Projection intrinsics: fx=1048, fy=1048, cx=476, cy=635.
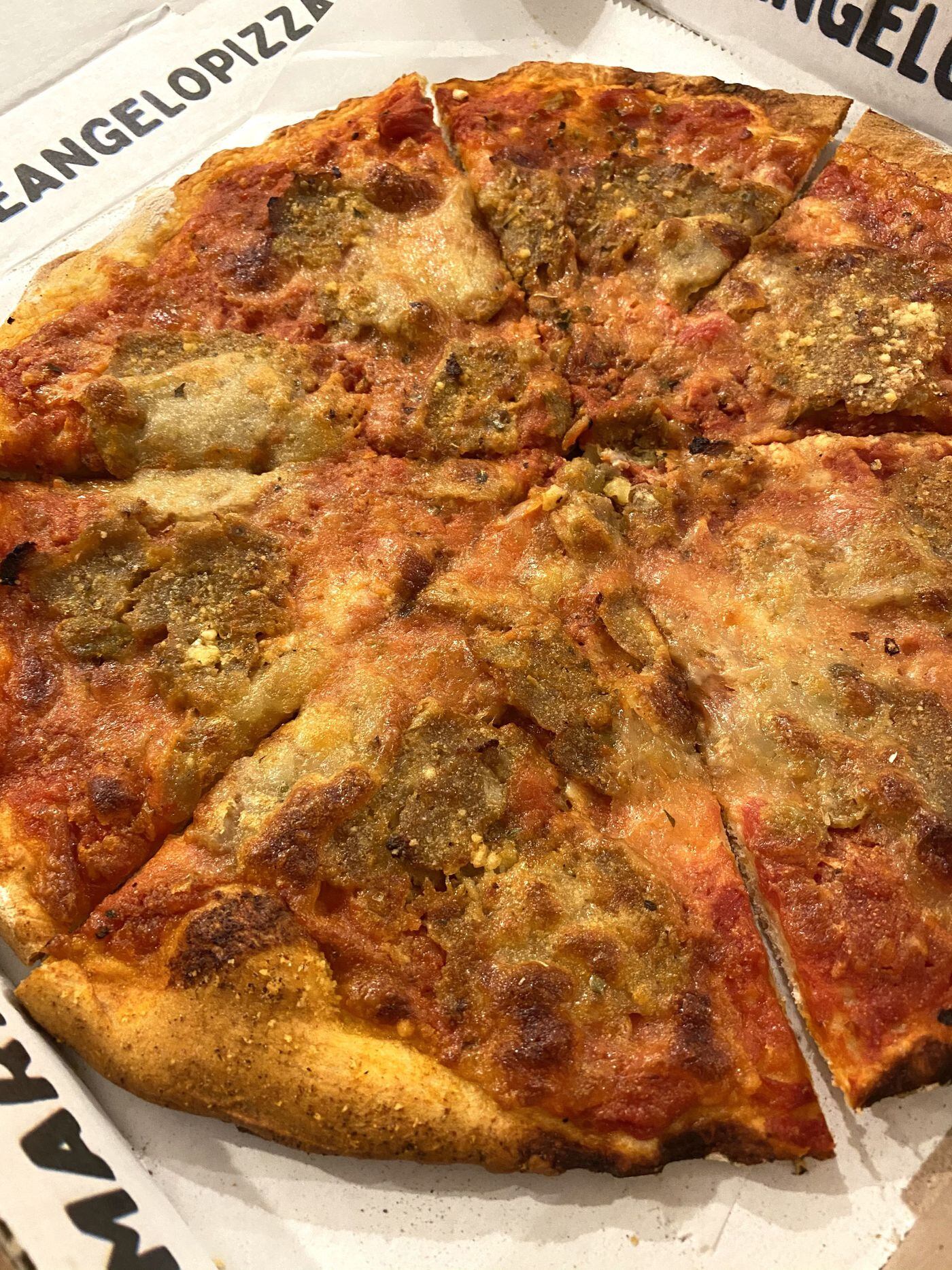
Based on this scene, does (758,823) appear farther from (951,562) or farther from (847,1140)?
(951,562)

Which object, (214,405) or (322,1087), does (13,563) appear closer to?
(214,405)

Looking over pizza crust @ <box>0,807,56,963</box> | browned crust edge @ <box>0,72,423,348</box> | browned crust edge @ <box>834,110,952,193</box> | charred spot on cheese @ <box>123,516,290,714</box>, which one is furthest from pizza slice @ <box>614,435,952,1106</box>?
browned crust edge @ <box>0,72,423,348</box>

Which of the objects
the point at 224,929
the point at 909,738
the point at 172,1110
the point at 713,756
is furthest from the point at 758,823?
the point at 172,1110

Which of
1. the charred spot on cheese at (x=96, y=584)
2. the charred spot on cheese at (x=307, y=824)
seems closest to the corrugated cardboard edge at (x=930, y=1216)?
the charred spot on cheese at (x=307, y=824)

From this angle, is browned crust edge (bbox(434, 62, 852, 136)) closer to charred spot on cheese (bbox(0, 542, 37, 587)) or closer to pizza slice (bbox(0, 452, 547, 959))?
pizza slice (bbox(0, 452, 547, 959))

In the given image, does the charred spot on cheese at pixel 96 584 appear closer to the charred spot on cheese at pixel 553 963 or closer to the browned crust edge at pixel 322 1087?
the browned crust edge at pixel 322 1087
